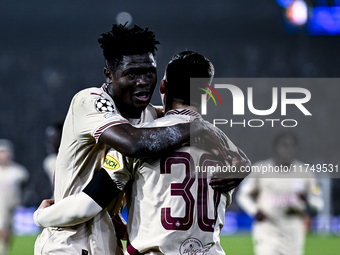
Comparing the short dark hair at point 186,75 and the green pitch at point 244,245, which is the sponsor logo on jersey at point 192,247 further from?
the green pitch at point 244,245

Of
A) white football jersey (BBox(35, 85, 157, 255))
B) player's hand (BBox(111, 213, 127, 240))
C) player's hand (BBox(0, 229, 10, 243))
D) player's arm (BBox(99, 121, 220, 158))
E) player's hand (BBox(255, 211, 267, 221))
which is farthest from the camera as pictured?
player's hand (BBox(0, 229, 10, 243))

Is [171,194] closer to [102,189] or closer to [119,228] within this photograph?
[102,189]

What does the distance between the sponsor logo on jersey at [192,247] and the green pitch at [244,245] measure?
788 centimetres

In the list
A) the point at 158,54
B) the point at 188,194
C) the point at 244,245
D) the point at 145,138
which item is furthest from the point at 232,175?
the point at 158,54

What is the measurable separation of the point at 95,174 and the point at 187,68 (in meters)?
0.83

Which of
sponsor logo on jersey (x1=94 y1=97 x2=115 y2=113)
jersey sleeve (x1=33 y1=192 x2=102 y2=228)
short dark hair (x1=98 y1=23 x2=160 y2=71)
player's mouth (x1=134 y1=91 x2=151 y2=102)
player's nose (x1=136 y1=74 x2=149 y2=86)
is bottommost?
jersey sleeve (x1=33 y1=192 x2=102 y2=228)

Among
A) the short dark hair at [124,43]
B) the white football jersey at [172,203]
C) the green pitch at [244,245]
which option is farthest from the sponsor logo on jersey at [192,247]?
the green pitch at [244,245]

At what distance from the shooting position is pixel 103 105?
2668 millimetres

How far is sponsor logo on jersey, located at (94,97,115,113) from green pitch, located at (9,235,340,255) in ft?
26.4

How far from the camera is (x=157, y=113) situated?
3.32 m

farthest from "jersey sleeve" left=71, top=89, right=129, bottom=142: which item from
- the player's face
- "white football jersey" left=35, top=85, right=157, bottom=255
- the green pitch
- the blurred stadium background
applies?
the blurred stadium background

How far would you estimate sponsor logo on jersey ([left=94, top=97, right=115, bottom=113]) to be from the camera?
2.64 meters

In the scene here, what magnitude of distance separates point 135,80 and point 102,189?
703 mm

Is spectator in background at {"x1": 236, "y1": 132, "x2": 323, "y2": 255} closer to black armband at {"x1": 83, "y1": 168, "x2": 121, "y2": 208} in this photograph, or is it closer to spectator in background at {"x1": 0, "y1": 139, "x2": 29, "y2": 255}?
black armband at {"x1": 83, "y1": 168, "x2": 121, "y2": 208}
